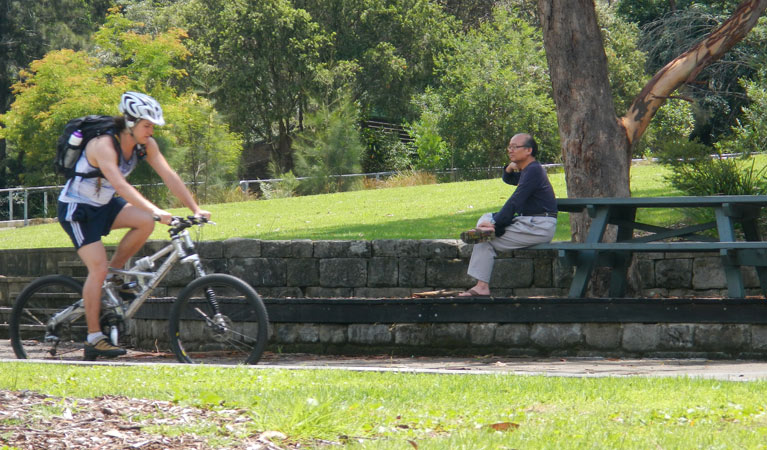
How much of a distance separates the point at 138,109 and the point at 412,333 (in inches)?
119

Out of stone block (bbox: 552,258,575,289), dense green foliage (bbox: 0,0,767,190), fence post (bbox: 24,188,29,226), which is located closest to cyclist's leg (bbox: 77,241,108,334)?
stone block (bbox: 552,258,575,289)

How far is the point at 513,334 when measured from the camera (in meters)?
8.02

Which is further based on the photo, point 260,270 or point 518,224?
point 260,270

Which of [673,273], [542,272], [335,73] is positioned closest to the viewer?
[673,273]

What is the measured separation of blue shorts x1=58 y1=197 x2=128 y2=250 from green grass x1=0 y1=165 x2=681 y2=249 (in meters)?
4.53

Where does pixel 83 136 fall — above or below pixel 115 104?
below

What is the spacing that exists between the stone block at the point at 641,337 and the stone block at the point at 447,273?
2016 millimetres

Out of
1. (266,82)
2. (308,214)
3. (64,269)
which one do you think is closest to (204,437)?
(64,269)

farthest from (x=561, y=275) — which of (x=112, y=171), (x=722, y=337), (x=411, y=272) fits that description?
(x=112, y=171)

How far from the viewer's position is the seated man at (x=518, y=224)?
8102 mm

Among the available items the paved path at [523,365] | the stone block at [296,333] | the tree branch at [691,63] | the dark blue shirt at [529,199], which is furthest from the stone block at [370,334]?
the tree branch at [691,63]

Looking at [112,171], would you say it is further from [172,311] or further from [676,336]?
[676,336]

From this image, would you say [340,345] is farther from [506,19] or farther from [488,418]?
[506,19]

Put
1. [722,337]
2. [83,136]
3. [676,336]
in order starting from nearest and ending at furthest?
[83,136]
[722,337]
[676,336]
